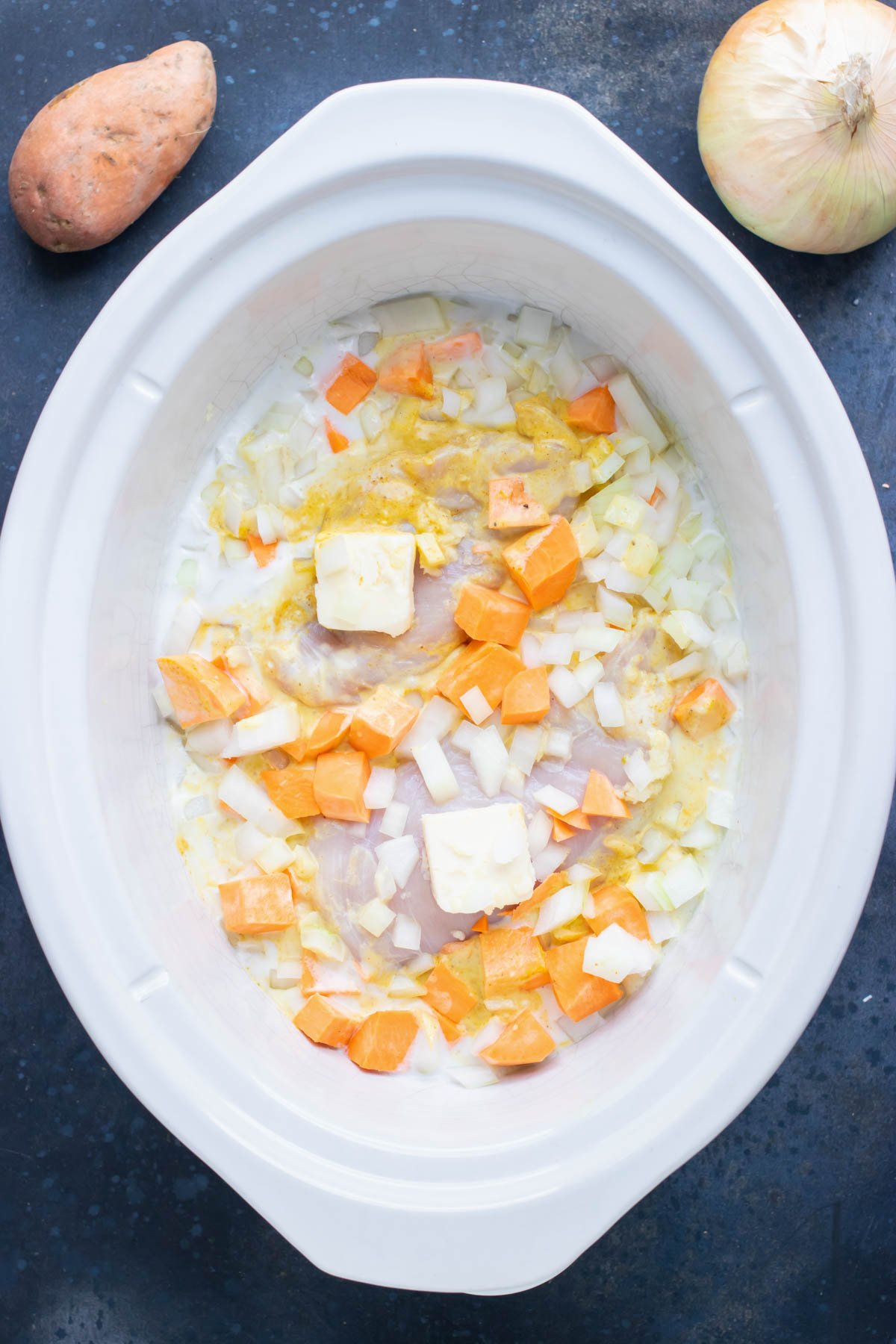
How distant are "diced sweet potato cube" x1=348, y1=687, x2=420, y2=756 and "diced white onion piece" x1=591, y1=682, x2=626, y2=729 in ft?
0.83

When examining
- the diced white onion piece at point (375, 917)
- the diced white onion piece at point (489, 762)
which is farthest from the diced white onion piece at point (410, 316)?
the diced white onion piece at point (375, 917)

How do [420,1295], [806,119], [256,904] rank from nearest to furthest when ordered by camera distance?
[806,119] < [256,904] < [420,1295]

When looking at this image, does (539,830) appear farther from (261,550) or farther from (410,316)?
(410,316)

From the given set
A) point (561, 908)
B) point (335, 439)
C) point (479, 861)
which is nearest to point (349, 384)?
point (335, 439)

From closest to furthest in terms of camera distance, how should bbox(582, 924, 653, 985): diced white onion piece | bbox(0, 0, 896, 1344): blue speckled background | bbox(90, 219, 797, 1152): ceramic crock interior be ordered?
bbox(90, 219, 797, 1152): ceramic crock interior
bbox(582, 924, 653, 985): diced white onion piece
bbox(0, 0, 896, 1344): blue speckled background

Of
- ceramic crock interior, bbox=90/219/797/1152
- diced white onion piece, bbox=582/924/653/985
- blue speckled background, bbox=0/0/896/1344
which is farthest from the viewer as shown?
blue speckled background, bbox=0/0/896/1344

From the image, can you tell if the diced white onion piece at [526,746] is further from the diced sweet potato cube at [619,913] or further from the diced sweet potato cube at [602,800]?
the diced sweet potato cube at [619,913]

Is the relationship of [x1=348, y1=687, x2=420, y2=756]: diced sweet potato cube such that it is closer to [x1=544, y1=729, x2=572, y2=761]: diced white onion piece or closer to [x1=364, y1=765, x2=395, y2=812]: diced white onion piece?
[x1=364, y1=765, x2=395, y2=812]: diced white onion piece

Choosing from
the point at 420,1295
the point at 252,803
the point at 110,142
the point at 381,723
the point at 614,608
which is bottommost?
the point at 420,1295

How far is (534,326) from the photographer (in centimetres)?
133

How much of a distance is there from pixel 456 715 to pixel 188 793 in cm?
38

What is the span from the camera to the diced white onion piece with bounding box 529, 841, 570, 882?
1.33 meters

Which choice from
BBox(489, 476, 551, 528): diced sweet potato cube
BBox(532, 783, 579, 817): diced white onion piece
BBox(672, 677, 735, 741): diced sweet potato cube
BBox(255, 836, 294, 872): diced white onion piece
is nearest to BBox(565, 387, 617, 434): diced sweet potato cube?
BBox(489, 476, 551, 528): diced sweet potato cube

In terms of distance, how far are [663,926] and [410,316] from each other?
0.91m
